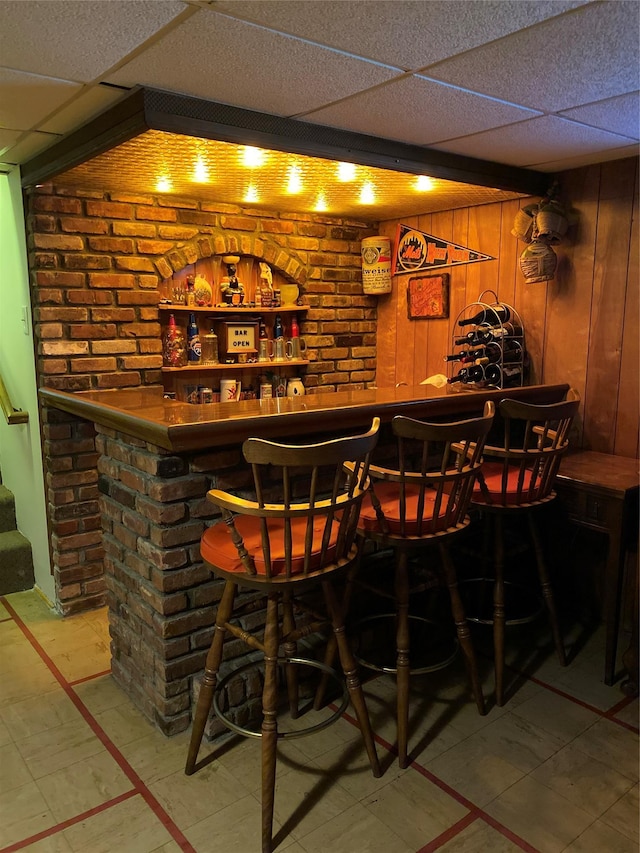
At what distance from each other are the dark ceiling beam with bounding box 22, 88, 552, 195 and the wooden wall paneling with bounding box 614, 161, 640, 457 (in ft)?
1.92

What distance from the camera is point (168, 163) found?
2.47 meters

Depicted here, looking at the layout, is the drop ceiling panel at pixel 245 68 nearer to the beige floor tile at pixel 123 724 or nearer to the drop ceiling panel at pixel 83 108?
the drop ceiling panel at pixel 83 108

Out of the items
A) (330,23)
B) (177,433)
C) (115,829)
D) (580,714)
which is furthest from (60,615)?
(330,23)

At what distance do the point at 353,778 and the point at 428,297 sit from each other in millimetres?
2649

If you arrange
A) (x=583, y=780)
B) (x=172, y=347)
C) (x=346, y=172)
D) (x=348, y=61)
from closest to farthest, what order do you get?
1. (x=348, y=61)
2. (x=583, y=780)
3. (x=346, y=172)
4. (x=172, y=347)

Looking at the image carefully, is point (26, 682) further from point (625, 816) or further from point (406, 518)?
point (625, 816)

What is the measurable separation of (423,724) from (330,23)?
2130 millimetres

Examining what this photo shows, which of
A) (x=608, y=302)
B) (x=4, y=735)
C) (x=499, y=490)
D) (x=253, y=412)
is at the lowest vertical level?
(x=4, y=735)

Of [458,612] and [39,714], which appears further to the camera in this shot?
[39,714]

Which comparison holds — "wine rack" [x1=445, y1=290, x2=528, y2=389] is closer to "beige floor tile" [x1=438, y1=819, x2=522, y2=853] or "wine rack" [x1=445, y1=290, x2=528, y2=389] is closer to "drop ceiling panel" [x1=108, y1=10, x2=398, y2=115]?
"drop ceiling panel" [x1=108, y1=10, x2=398, y2=115]

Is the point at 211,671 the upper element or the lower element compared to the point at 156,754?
upper

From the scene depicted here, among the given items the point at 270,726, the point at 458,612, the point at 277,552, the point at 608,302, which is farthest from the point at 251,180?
the point at 270,726

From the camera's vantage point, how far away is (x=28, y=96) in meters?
1.93

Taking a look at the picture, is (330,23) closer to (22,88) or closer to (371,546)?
(22,88)
